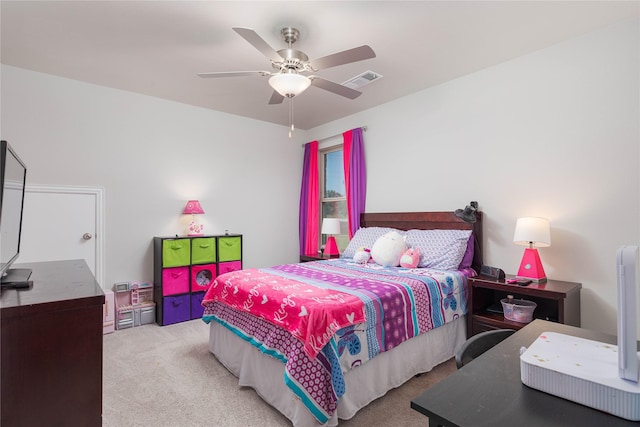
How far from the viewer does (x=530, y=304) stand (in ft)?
8.38

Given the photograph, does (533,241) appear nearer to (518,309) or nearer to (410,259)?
(518,309)

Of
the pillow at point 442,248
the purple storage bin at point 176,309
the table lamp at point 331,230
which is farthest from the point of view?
the table lamp at point 331,230

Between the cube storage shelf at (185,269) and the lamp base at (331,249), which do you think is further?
the lamp base at (331,249)

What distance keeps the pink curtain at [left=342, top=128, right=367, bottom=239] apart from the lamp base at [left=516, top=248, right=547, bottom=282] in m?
2.01

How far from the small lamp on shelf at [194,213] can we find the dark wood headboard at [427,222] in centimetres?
210

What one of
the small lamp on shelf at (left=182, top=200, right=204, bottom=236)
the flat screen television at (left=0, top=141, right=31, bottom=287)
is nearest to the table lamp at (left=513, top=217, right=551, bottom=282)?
the flat screen television at (left=0, top=141, right=31, bottom=287)

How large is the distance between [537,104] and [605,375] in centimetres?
274

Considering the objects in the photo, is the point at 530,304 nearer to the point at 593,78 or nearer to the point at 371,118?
the point at 593,78

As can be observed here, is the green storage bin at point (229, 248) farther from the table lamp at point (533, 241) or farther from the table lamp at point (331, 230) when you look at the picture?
the table lamp at point (533, 241)

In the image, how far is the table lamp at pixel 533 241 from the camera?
8.33 ft

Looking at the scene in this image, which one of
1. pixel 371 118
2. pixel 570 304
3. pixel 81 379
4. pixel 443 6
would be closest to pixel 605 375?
pixel 81 379

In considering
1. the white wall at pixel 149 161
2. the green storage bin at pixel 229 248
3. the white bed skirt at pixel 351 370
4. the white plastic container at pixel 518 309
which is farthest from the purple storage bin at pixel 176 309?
the white plastic container at pixel 518 309

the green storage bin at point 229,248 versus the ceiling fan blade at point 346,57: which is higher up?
the ceiling fan blade at point 346,57

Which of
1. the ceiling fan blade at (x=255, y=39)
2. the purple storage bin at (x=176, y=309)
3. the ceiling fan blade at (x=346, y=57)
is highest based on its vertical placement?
the ceiling fan blade at (x=255, y=39)
